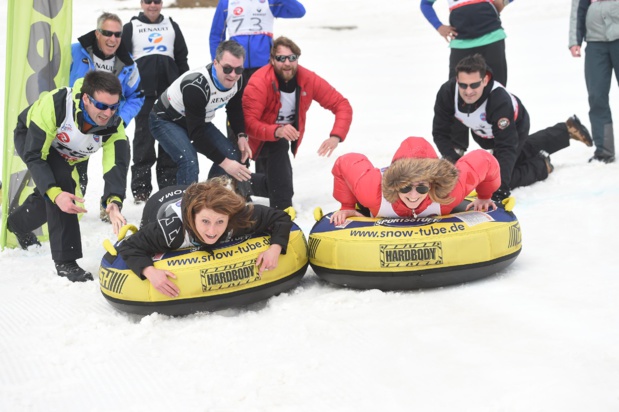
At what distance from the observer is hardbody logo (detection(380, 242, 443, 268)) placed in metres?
3.76

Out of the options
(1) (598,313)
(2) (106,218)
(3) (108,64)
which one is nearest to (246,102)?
(3) (108,64)

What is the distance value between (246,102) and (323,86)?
0.64 metres

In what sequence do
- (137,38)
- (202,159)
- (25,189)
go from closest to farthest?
(25,189)
(137,38)
(202,159)

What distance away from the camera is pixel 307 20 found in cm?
1977

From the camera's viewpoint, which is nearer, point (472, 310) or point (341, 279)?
point (472, 310)

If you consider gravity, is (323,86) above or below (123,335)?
above

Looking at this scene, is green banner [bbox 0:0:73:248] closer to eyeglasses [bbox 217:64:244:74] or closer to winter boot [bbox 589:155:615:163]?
eyeglasses [bbox 217:64:244:74]

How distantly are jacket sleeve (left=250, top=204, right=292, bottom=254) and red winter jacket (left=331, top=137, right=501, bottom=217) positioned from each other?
47cm

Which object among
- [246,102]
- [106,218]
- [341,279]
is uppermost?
[246,102]

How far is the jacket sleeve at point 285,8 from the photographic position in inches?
254

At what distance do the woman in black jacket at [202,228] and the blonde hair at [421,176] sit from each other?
1.92 ft

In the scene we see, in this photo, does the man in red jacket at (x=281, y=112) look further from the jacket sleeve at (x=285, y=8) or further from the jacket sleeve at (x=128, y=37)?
the jacket sleeve at (x=128, y=37)

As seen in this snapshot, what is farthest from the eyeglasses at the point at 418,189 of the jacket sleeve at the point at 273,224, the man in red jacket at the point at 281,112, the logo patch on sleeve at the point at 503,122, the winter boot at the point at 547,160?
the winter boot at the point at 547,160

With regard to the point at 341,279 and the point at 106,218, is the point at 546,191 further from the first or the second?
the point at 106,218
